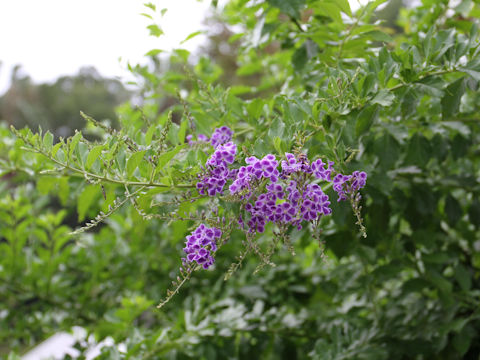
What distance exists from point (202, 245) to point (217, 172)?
15cm

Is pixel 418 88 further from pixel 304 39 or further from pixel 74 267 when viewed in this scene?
pixel 74 267

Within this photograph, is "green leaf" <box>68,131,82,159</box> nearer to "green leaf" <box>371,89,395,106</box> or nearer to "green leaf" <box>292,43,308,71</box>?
"green leaf" <box>371,89,395,106</box>

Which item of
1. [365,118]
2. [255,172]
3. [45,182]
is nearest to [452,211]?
[365,118]

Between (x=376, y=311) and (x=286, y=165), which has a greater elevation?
(x=286, y=165)

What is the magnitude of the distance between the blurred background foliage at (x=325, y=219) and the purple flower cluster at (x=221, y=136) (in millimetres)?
57

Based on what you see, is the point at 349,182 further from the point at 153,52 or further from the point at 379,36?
the point at 153,52

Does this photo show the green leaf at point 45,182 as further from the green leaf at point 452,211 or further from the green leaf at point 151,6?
the green leaf at point 452,211

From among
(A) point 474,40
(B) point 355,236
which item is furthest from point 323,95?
(B) point 355,236

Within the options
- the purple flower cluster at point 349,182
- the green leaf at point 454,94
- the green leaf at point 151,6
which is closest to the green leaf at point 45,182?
the green leaf at point 151,6

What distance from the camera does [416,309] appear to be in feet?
5.30

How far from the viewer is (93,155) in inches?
35.0

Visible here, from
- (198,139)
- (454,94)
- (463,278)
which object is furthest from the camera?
(463,278)

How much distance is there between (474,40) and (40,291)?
7.13ft

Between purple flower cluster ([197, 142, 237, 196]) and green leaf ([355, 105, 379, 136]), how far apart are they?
1.07 feet
